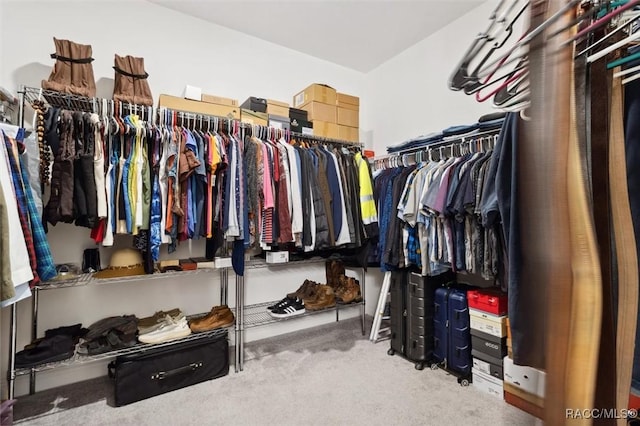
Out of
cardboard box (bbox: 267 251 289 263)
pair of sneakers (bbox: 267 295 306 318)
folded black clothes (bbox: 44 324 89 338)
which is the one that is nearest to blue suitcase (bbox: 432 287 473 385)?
pair of sneakers (bbox: 267 295 306 318)

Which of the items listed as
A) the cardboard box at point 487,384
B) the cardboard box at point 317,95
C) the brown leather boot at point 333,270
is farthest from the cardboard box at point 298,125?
the cardboard box at point 487,384

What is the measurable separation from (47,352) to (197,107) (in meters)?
1.64

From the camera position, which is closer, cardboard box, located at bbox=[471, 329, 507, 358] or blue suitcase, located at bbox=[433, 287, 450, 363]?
cardboard box, located at bbox=[471, 329, 507, 358]

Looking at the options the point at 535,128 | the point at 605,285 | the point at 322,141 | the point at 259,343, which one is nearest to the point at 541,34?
the point at 535,128

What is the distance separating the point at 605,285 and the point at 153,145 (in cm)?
195

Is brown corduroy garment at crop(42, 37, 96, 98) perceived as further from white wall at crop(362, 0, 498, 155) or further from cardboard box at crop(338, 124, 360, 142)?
white wall at crop(362, 0, 498, 155)

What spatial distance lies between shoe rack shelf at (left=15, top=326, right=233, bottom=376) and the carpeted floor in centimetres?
26

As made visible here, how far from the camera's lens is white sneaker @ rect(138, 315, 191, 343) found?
5.70ft

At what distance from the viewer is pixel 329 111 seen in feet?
8.34

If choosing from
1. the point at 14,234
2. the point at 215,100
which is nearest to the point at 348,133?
the point at 215,100

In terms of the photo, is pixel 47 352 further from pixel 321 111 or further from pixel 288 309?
pixel 321 111

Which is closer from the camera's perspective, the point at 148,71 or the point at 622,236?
the point at 622,236

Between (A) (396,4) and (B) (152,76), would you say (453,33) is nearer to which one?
(A) (396,4)

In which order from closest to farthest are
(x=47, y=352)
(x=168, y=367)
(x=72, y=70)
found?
(x=47, y=352), (x=72, y=70), (x=168, y=367)
